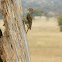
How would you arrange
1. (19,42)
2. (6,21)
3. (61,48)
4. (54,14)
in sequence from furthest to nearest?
(54,14), (61,48), (19,42), (6,21)

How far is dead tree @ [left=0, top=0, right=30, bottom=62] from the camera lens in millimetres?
5395

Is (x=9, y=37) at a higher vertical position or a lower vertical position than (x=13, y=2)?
lower

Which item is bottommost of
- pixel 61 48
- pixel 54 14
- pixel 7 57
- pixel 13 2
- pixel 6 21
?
pixel 54 14

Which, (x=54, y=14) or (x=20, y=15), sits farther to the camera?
(x=54, y=14)

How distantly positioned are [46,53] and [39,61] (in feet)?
16.3

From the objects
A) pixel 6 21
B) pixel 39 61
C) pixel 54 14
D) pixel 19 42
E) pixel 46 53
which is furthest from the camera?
pixel 54 14

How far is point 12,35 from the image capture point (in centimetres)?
553

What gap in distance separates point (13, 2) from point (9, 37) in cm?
83

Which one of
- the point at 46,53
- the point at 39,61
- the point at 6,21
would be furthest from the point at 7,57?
the point at 46,53

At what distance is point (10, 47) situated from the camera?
5.62m

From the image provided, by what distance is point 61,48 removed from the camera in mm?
29547

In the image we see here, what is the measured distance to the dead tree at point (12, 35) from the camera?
5.39 metres

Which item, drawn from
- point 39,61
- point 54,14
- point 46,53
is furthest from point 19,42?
point 54,14

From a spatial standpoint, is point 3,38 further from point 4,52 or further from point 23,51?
point 23,51
